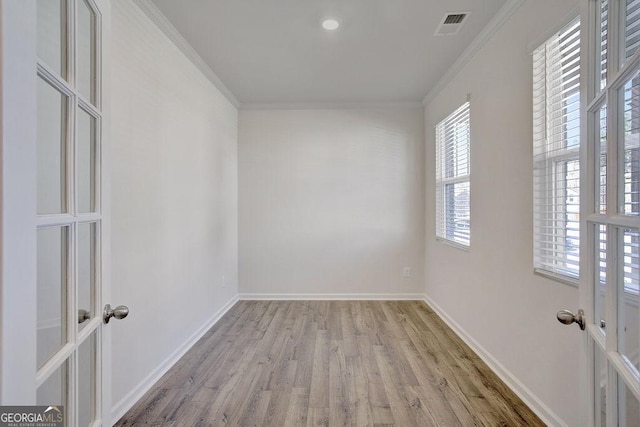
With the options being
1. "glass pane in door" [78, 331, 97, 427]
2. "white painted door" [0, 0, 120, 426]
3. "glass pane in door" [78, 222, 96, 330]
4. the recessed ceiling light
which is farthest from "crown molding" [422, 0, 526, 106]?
"glass pane in door" [78, 331, 97, 427]

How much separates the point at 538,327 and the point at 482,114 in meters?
1.60

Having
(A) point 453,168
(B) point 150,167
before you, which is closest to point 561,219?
(A) point 453,168

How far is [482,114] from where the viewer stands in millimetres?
2496

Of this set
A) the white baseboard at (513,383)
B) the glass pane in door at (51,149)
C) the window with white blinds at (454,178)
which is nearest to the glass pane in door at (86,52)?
the glass pane in door at (51,149)

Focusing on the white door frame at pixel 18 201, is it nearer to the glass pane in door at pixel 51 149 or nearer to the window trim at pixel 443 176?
the glass pane in door at pixel 51 149

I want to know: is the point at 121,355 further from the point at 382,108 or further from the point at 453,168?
the point at 382,108

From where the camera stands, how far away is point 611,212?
84cm

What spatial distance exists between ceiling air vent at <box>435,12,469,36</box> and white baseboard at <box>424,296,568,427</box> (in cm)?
249

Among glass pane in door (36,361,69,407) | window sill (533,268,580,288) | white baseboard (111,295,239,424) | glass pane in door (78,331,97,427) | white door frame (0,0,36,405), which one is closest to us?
white door frame (0,0,36,405)

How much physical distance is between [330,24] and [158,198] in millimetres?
1786

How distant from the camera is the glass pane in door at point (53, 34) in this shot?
70 cm

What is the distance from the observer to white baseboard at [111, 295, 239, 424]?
1.80 m

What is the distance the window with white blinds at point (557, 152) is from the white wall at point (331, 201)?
2.24 m

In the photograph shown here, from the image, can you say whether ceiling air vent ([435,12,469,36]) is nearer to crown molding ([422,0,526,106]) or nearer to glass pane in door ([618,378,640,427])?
crown molding ([422,0,526,106])
